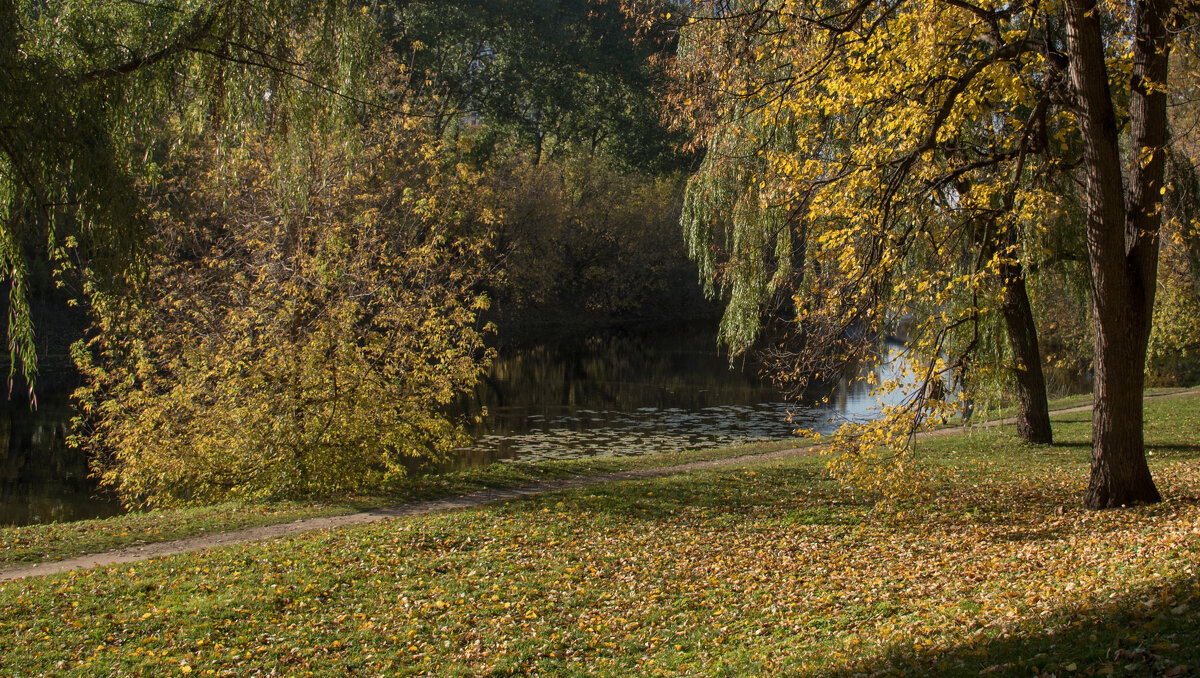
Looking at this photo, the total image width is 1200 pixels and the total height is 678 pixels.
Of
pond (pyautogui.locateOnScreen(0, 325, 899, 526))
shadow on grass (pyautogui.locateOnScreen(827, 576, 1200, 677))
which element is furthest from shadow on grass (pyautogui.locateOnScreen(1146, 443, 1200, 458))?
shadow on grass (pyautogui.locateOnScreen(827, 576, 1200, 677))

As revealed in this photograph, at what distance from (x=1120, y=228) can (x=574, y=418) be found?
17.9 metres

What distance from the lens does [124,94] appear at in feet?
22.6

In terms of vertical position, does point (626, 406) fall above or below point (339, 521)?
above

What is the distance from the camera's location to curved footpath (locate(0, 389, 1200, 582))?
9.67 meters

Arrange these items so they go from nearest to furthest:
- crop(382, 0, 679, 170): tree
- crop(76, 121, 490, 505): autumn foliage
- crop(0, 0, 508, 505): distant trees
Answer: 1. crop(0, 0, 508, 505): distant trees
2. crop(76, 121, 490, 505): autumn foliage
3. crop(382, 0, 679, 170): tree

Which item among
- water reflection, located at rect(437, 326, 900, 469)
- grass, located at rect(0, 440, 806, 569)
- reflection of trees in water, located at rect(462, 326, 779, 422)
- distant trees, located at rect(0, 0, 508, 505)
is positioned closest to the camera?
distant trees, located at rect(0, 0, 508, 505)

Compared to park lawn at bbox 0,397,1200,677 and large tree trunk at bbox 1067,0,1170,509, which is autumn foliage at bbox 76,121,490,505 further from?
large tree trunk at bbox 1067,0,1170,509

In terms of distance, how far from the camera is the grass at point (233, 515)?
34.1 feet

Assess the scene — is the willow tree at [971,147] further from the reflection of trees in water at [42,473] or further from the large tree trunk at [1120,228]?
the reflection of trees in water at [42,473]

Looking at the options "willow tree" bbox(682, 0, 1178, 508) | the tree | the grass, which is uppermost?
the tree

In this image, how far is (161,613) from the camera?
7.66 meters

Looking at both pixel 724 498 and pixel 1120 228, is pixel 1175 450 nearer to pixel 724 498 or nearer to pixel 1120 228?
pixel 1120 228

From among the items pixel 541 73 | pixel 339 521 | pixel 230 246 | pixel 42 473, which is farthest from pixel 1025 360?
pixel 541 73

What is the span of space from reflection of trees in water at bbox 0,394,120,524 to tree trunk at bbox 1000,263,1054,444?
15999 mm
